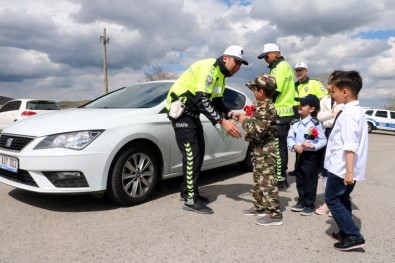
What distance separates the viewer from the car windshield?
4691 millimetres

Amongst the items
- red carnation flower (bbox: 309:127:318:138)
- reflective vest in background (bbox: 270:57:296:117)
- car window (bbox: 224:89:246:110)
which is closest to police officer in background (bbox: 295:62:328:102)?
Result: reflective vest in background (bbox: 270:57:296:117)

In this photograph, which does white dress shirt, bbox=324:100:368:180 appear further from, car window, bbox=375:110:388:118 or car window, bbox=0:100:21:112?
car window, bbox=375:110:388:118

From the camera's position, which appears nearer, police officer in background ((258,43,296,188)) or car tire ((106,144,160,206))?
car tire ((106,144,160,206))

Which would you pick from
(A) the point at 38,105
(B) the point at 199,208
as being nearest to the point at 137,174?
(B) the point at 199,208

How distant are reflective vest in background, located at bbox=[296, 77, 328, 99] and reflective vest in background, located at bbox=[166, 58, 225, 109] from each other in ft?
6.61

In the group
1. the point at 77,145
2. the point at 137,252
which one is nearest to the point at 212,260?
the point at 137,252

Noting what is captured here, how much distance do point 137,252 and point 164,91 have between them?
96.0 inches

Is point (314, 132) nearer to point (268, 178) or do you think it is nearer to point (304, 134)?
point (304, 134)

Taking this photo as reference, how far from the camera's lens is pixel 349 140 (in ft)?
9.41

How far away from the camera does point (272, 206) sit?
3754 mm

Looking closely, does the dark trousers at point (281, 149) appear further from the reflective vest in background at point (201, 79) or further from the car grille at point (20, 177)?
the car grille at point (20, 177)

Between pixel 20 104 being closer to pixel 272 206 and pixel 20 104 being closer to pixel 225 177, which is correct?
pixel 225 177

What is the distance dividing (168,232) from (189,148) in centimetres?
100

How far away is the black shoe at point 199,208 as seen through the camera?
4016mm
